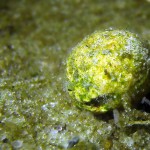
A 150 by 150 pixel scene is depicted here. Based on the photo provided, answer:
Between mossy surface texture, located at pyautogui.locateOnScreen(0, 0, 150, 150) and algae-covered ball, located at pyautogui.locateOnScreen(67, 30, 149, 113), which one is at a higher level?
algae-covered ball, located at pyautogui.locateOnScreen(67, 30, 149, 113)

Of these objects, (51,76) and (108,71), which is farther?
(51,76)

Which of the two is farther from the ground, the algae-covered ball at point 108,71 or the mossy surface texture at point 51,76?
the algae-covered ball at point 108,71

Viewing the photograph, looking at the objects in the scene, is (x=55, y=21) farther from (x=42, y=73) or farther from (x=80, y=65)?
(x=80, y=65)

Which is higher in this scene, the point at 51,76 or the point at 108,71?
the point at 108,71
